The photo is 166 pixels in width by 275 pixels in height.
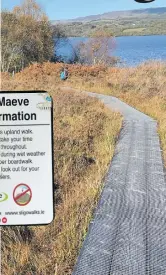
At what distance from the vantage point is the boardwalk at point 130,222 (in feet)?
10.6

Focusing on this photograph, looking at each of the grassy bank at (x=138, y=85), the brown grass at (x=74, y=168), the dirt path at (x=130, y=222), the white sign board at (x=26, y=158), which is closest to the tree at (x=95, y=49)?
the grassy bank at (x=138, y=85)

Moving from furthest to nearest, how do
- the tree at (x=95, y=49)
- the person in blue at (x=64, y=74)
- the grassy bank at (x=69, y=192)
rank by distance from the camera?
the tree at (x=95, y=49) → the person in blue at (x=64, y=74) → the grassy bank at (x=69, y=192)

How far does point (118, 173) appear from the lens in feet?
18.4

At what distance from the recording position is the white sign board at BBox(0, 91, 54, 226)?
1969mm

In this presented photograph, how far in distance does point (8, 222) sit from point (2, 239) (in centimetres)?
147

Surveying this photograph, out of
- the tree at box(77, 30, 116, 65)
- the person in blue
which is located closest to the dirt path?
the person in blue

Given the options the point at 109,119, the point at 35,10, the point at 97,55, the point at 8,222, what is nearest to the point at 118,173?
the point at 8,222

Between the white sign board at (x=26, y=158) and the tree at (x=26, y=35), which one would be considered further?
the tree at (x=26, y=35)

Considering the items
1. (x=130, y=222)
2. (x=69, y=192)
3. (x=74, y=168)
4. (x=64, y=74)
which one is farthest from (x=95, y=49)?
(x=130, y=222)

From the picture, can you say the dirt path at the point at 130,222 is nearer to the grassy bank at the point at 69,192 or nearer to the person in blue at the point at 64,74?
the grassy bank at the point at 69,192

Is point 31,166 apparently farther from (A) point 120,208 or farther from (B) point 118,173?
(B) point 118,173

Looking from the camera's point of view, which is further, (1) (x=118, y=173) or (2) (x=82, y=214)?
(1) (x=118, y=173)

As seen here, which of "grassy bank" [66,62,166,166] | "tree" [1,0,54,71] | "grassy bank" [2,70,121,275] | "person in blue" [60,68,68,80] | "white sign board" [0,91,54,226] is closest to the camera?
"white sign board" [0,91,54,226]

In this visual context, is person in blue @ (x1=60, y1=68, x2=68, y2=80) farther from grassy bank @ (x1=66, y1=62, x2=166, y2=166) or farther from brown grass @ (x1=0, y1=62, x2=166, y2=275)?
brown grass @ (x1=0, y1=62, x2=166, y2=275)
